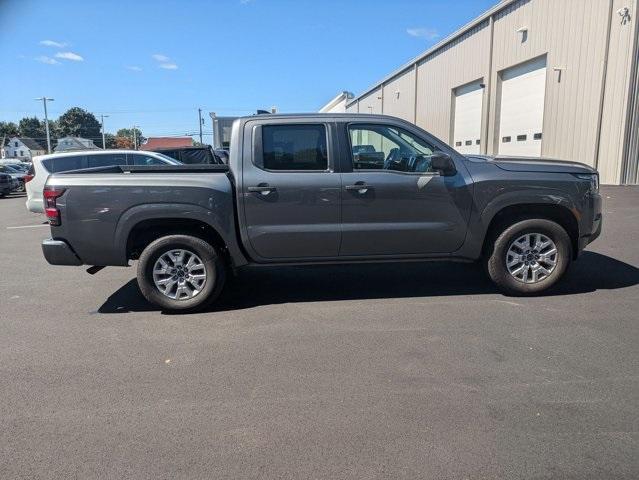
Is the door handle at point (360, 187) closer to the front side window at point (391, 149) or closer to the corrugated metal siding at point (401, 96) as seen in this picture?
the front side window at point (391, 149)

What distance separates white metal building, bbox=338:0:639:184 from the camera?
1404 cm

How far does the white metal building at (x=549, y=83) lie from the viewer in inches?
553

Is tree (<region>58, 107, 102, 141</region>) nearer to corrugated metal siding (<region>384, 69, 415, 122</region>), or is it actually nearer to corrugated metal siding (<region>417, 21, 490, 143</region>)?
corrugated metal siding (<region>384, 69, 415, 122</region>)

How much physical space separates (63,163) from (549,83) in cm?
1479

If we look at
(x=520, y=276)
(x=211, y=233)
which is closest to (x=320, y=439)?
(x=211, y=233)

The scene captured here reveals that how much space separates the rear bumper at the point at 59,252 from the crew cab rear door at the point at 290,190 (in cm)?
179

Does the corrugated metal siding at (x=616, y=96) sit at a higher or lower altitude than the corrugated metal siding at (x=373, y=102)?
lower

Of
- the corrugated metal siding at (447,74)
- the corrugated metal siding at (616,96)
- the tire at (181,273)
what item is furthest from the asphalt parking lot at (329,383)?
the corrugated metal siding at (447,74)

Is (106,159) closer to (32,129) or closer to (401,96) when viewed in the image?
(401,96)

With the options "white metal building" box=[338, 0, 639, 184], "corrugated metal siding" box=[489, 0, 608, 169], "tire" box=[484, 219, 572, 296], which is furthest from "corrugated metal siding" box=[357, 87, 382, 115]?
"tire" box=[484, 219, 572, 296]

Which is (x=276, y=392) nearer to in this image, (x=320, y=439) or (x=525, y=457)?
(x=320, y=439)

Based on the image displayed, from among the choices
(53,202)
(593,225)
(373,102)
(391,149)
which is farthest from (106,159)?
(373,102)

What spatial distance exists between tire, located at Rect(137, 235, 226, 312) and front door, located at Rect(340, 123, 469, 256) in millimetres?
1389

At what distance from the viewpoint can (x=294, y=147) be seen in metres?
5.42
